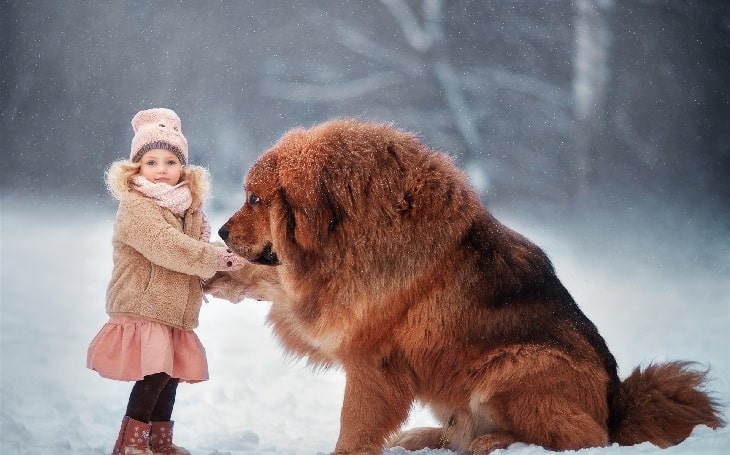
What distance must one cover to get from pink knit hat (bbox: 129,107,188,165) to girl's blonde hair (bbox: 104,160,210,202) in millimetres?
62

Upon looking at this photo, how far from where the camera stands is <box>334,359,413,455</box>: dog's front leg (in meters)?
2.56

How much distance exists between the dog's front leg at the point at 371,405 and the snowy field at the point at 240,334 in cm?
38

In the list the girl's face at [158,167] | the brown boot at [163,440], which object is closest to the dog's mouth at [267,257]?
the girl's face at [158,167]

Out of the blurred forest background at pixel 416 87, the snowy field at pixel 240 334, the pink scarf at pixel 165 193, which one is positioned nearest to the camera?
the pink scarf at pixel 165 193

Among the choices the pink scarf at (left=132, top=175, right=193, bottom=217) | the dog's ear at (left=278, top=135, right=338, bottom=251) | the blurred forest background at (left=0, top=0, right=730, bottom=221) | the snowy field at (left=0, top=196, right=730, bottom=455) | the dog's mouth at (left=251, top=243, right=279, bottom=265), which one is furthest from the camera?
the blurred forest background at (left=0, top=0, right=730, bottom=221)

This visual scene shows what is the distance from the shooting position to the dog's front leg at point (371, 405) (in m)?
2.56

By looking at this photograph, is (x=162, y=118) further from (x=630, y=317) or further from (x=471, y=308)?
(x=630, y=317)

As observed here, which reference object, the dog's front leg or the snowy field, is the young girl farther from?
the dog's front leg

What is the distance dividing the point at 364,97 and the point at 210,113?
1.32m

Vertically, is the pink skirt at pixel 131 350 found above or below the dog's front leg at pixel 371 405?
above

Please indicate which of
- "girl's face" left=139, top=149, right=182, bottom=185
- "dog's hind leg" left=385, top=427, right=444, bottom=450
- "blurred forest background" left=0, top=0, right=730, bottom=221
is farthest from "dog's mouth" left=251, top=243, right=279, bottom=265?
"blurred forest background" left=0, top=0, right=730, bottom=221

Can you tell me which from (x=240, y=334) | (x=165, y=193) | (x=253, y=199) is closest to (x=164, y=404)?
(x=165, y=193)

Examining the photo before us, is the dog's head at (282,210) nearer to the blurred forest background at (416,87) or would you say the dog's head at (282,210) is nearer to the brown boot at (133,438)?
the brown boot at (133,438)

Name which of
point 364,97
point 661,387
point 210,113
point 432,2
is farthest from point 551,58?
point 661,387
